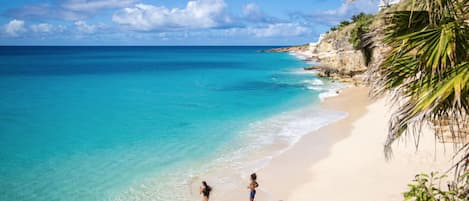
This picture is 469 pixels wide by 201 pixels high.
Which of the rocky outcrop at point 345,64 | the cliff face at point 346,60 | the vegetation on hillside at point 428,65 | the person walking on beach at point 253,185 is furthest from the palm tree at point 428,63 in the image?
the cliff face at point 346,60

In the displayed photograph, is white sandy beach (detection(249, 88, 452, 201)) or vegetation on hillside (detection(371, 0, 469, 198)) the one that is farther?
white sandy beach (detection(249, 88, 452, 201))

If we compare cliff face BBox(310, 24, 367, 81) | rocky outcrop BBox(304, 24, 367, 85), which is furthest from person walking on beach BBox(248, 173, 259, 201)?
cliff face BBox(310, 24, 367, 81)

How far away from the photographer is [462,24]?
364cm

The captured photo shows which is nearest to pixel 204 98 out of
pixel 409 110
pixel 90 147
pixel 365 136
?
pixel 90 147

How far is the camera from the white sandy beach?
1096cm

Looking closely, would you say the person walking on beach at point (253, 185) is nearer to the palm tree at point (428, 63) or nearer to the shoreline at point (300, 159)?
the shoreline at point (300, 159)

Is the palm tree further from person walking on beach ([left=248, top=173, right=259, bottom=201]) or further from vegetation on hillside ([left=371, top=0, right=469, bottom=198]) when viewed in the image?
person walking on beach ([left=248, top=173, right=259, bottom=201])

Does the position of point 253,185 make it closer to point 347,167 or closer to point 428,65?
point 347,167

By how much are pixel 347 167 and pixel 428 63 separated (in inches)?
393

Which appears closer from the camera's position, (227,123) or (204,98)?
(227,123)

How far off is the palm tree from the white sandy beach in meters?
6.63

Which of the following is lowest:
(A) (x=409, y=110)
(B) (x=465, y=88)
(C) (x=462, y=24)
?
(A) (x=409, y=110)

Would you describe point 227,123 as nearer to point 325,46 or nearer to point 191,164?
point 191,164

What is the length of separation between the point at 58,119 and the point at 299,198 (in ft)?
63.6
